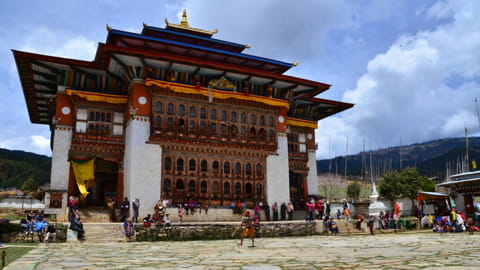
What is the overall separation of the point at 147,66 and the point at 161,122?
10.4ft

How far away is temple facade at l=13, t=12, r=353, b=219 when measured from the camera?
21625mm

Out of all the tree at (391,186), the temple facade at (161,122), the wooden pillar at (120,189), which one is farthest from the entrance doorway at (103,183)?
the tree at (391,186)

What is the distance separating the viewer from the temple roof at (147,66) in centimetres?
2131

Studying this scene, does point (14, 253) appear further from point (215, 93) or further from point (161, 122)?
point (215, 93)

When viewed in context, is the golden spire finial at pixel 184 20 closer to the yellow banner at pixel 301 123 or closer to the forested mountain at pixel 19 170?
the yellow banner at pixel 301 123

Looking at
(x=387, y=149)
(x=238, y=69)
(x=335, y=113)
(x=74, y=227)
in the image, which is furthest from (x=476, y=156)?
(x=74, y=227)

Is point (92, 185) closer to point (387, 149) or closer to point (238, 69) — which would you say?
point (238, 69)

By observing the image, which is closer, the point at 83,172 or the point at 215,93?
the point at 83,172

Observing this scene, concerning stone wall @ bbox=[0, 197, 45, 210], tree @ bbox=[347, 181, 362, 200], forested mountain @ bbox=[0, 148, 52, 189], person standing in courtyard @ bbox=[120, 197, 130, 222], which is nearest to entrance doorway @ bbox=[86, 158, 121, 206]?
person standing in courtyard @ bbox=[120, 197, 130, 222]

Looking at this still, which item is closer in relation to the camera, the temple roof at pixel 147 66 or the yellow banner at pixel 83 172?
the temple roof at pixel 147 66

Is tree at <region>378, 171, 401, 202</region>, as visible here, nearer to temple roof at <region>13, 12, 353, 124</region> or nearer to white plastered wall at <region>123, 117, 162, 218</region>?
temple roof at <region>13, 12, 353, 124</region>

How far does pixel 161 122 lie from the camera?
22562mm

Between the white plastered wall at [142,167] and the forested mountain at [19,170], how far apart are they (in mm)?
34132

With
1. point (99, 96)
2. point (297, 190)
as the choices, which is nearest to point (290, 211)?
point (297, 190)
